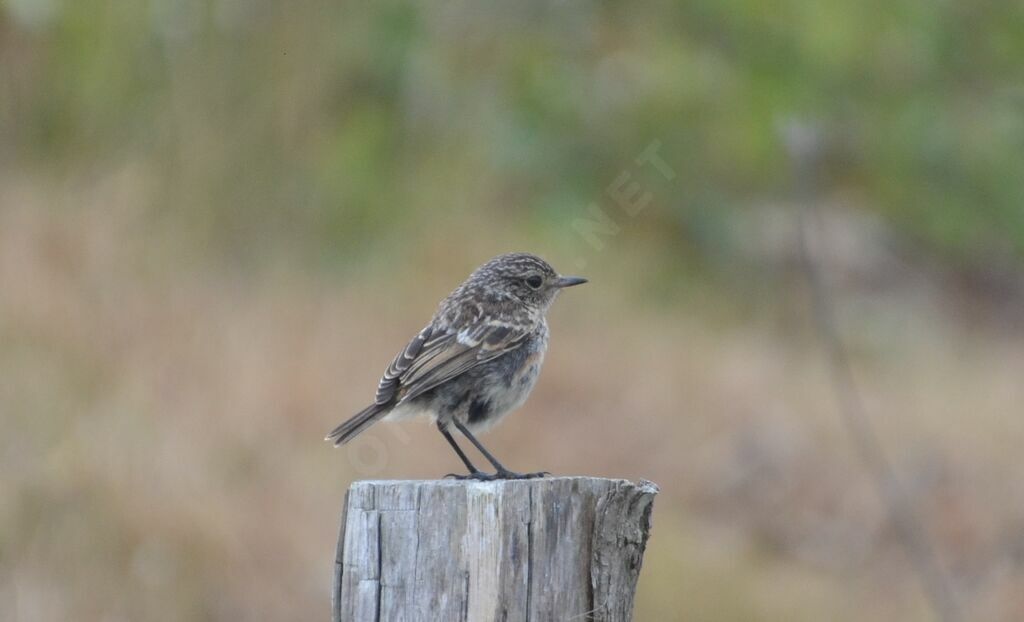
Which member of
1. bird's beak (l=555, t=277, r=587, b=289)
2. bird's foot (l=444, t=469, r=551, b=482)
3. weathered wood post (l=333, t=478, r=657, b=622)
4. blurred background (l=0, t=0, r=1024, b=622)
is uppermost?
blurred background (l=0, t=0, r=1024, b=622)

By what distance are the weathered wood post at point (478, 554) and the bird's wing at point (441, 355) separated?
2168 millimetres

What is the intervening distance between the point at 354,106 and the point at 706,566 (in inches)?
221

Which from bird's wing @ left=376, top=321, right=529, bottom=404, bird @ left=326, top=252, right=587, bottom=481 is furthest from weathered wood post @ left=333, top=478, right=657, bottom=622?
bird's wing @ left=376, top=321, right=529, bottom=404

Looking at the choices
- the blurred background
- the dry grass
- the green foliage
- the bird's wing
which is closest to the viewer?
the bird's wing

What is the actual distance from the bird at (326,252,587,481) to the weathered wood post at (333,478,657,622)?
2.00 m

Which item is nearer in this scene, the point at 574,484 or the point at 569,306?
the point at 574,484

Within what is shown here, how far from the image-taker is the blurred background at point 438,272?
439 inches

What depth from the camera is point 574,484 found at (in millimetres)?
4473

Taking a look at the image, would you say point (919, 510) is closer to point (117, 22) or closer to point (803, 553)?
point (803, 553)

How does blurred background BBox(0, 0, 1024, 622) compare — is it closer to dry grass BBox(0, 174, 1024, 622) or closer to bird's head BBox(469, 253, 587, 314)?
dry grass BBox(0, 174, 1024, 622)

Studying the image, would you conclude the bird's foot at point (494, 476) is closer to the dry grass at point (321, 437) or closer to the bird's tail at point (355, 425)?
the bird's tail at point (355, 425)

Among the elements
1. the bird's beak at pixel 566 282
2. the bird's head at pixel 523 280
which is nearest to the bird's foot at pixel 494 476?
the bird's head at pixel 523 280

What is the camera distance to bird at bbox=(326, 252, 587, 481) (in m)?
6.70

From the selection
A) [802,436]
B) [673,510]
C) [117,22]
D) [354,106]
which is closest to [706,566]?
[673,510]
